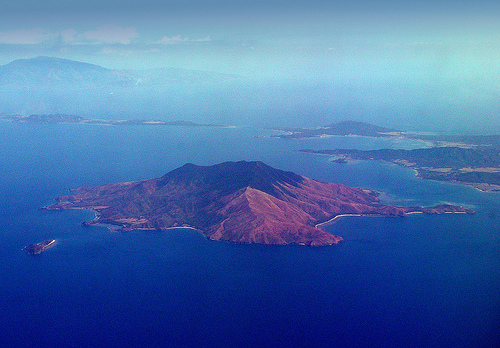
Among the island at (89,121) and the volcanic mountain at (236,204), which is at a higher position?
the island at (89,121)

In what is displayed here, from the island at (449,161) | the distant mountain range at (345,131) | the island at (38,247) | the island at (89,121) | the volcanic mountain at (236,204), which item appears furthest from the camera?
the island at (89,121)

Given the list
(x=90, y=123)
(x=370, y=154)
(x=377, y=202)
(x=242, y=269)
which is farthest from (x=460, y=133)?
(x=90, y=123)

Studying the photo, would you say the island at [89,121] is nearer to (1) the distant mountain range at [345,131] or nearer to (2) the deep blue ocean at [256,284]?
(1) the distant mountain range at [345,131]

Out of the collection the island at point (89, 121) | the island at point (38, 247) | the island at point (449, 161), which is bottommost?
the island at point (38, 247)

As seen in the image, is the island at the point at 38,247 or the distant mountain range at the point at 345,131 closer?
the island at the point at 38,247

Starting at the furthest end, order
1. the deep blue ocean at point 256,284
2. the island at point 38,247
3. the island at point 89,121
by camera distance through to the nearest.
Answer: the island at point 89,121, the island at point 38,247, the deep blue ocean at point 256,284

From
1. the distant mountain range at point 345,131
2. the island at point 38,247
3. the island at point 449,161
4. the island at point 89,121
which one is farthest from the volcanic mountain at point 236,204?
the island at point 89,121

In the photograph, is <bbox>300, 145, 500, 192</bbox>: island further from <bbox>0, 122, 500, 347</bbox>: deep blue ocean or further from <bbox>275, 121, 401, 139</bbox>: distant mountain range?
<bbox>275, 121, 401, 139</bbox>: distant mountain range

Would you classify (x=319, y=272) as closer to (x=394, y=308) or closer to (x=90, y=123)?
(x=394, y=308)
